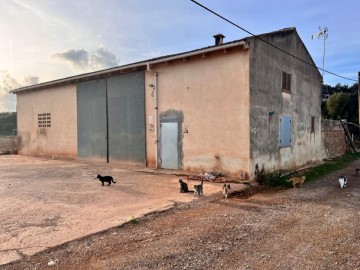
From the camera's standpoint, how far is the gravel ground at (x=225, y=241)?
3801 millimetres

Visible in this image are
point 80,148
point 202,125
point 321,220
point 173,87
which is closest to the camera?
point 321,220

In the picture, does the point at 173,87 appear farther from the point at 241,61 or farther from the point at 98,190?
the point at 98,190

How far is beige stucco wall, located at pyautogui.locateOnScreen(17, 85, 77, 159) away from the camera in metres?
16.6

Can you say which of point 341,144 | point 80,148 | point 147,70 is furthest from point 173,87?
point 341,144

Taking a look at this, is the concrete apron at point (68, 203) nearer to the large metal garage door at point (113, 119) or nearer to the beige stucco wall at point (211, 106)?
the beige stucco wall at point (211, 106)

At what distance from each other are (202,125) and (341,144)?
1292 centimetres

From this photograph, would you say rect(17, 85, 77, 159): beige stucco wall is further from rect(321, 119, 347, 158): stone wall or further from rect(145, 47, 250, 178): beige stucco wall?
rect(321, 119, 347, 158): stone wall

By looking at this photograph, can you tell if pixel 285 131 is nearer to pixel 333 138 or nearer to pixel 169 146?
pixel 169 146

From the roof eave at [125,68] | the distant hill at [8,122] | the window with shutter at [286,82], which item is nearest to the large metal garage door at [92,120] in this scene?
the roof eave at [125,68]

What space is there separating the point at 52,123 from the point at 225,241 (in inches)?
615

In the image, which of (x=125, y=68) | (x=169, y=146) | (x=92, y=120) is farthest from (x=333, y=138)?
(x=92, y=120)

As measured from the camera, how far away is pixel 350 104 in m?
32.3

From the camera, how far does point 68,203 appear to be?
22.5ft

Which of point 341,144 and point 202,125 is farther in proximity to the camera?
point 341,144
